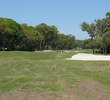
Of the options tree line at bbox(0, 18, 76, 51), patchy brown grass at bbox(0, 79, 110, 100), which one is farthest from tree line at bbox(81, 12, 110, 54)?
patchy brown grass at bbox(0, 79, 110, 100)

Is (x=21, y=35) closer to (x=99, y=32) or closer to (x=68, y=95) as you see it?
(x=99, y=32)

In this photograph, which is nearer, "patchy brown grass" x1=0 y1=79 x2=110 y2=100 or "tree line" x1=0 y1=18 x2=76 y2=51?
"patchy brown grass" x1=0 y1=79 x2=110 y2=100

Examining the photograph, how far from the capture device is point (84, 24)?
159ft

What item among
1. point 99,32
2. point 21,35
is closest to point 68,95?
point 99,32

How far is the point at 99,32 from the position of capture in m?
46.2

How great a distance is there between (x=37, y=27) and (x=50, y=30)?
423 centimetres

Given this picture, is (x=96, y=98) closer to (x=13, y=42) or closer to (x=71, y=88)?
(x=71, y=88)

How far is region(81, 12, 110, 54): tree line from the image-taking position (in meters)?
41.5

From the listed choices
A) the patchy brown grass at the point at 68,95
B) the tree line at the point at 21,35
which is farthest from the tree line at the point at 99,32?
the patchy brown grass at the point at 68,95

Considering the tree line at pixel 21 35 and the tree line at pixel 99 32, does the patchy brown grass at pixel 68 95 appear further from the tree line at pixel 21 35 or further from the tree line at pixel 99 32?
the tree line at pixel 21 35

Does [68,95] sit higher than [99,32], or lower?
lower

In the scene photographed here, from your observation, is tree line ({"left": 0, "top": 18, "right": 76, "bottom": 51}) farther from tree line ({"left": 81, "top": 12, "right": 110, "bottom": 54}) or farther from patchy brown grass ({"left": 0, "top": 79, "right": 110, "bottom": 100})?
patchy brown grass ({"left": 0, "top": 79, "right": 110, "bottom": 100})

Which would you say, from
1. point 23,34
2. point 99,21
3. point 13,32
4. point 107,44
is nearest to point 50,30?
point 23,34

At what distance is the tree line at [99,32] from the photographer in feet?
136
